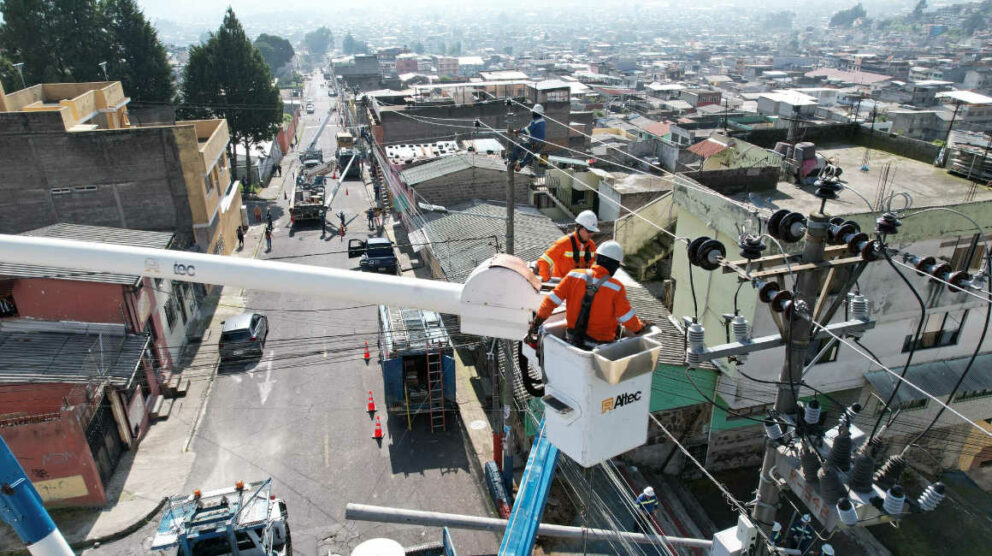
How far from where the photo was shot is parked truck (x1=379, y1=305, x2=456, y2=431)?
63.8 feet

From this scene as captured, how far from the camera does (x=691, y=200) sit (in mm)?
18156

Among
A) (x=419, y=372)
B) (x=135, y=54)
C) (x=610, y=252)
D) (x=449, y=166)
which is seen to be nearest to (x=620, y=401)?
(x=610, y=252)

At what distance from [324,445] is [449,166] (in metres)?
18.9

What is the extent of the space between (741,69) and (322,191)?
157235 mm

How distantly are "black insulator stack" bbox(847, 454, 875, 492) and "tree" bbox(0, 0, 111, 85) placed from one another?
2190 inches

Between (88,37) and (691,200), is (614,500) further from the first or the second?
(88,37)

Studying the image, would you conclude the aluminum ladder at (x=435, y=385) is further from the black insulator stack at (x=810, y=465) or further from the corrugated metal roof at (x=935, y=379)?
the black insulator stack at (x=810, y=465)

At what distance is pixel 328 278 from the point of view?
18.4ft

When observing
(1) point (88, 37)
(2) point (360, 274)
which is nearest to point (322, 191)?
(1) point (88, 37)

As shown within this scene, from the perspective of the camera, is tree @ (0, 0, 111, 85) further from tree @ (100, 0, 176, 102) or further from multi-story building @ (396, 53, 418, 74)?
multi-story building @ (396, 53, 418, 74)

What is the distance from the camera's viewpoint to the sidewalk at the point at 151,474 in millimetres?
16094

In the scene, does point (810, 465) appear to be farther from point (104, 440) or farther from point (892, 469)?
point (104, 440)

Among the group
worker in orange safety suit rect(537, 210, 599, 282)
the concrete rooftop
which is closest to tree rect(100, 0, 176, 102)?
the concrete rooftop

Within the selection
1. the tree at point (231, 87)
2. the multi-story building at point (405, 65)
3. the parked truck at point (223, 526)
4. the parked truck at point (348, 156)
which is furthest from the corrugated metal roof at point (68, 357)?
the multi-story building at point (405, 65)
